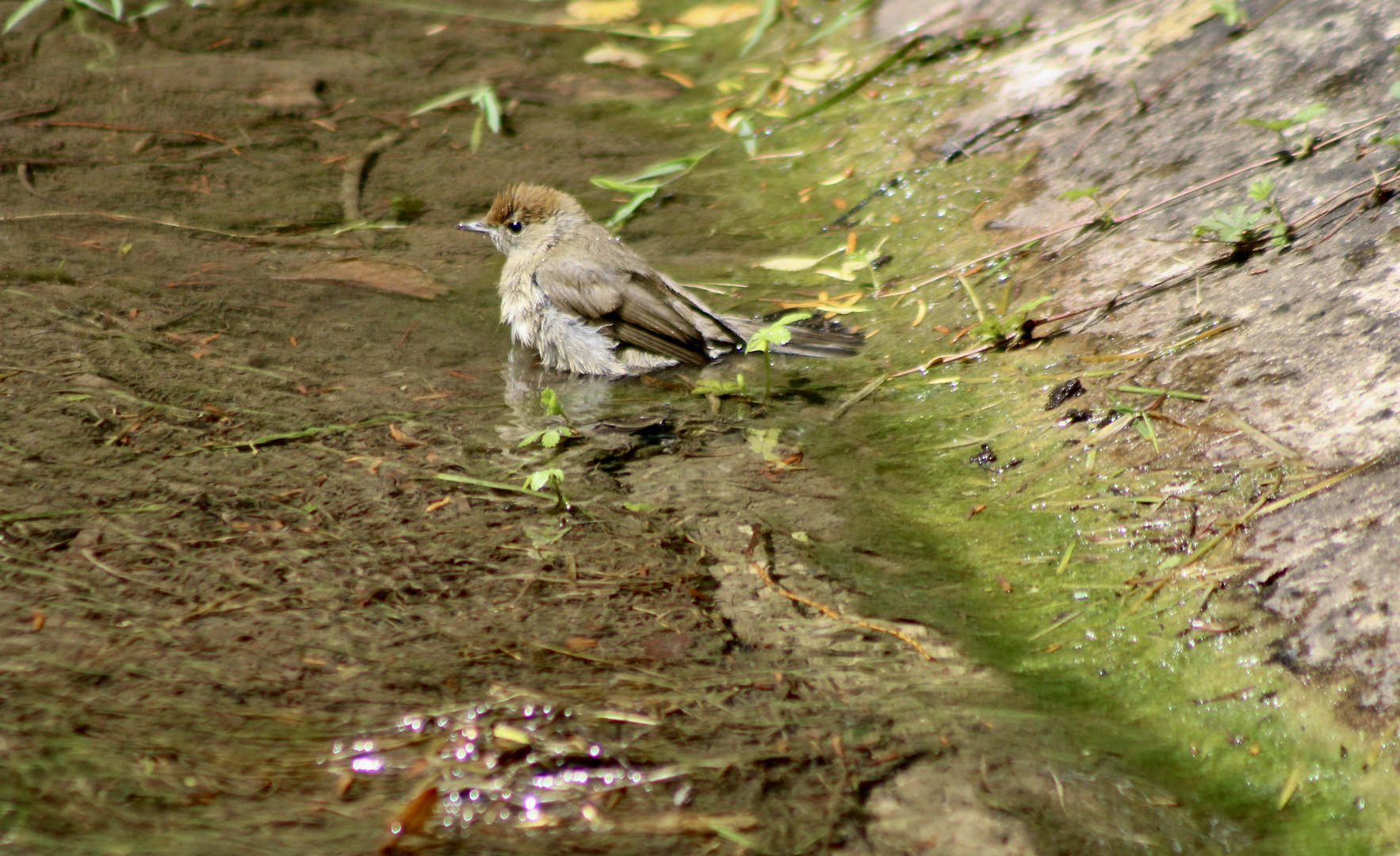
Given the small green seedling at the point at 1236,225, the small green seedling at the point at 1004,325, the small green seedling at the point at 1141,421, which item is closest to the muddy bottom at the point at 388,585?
the small green seedling at the point at 1004,325

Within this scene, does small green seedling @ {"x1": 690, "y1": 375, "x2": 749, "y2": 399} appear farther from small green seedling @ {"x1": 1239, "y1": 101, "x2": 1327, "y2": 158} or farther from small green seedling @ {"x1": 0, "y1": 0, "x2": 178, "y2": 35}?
small green seedling @ {"x1": 0, "y1": 0, "x2": 178, "y2": 35}

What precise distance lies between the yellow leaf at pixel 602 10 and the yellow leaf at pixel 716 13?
1.22 ft

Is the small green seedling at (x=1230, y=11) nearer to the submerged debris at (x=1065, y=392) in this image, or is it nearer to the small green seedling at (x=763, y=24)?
the submerged debris at (x=1065, y=392)

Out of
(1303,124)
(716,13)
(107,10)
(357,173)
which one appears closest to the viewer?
(1303,124)

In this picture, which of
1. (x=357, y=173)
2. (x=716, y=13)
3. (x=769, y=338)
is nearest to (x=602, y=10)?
(x=716, y=13)

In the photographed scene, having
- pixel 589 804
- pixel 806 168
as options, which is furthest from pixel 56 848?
pixel 806 168

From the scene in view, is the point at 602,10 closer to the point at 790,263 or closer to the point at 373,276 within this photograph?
the point at 790,263

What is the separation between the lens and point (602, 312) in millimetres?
5086

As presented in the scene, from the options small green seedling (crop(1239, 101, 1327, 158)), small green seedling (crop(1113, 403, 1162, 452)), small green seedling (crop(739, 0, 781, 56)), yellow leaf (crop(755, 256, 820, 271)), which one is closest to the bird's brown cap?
yellow leaf (crop(755, 256, 820, 271))

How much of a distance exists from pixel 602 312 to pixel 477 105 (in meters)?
2.50

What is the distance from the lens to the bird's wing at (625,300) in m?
5.00

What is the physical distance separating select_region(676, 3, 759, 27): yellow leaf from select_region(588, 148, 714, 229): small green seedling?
2.06m

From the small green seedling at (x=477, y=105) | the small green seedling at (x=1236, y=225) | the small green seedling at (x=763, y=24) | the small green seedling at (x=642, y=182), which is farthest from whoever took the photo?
the small green seedling at (x=763, y=24)

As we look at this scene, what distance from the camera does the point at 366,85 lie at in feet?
23.3
